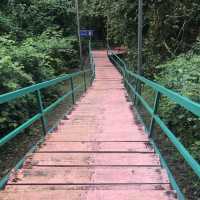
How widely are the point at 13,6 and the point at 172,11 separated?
11.2 metres

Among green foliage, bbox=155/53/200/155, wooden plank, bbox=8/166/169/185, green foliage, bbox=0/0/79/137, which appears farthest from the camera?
green foliage, bbox=0/0/79/137

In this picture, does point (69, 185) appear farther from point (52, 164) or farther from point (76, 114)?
point (76, 114)

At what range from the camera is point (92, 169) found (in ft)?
11.3

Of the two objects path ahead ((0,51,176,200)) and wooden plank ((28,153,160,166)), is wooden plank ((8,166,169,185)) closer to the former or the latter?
path ahead ((0,51,176,200))

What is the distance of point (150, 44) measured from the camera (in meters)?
13.1

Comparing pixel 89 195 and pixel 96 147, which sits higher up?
pixel 89 195

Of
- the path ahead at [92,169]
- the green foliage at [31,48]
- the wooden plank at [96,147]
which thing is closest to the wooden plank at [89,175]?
the path ahead at [92,169]

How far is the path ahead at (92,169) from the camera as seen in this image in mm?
2869

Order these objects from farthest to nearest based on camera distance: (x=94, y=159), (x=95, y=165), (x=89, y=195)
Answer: (x=94, y=159) → (x=95, y=165) → (x=89, y=195)

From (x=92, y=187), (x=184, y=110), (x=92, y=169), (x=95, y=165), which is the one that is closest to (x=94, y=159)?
(x=95, y=165)

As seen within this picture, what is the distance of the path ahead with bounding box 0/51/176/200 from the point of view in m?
2.87

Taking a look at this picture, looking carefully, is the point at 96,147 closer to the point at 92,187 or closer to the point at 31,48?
the point at 92,187

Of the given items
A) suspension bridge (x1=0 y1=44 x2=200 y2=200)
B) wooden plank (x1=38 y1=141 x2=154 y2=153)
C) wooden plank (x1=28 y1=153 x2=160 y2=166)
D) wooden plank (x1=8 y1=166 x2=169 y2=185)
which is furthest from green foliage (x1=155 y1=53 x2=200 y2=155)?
wooden plank (x1=8 y1=166 x2=169 y2=185)

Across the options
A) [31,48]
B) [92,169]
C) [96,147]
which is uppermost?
[31,48]
